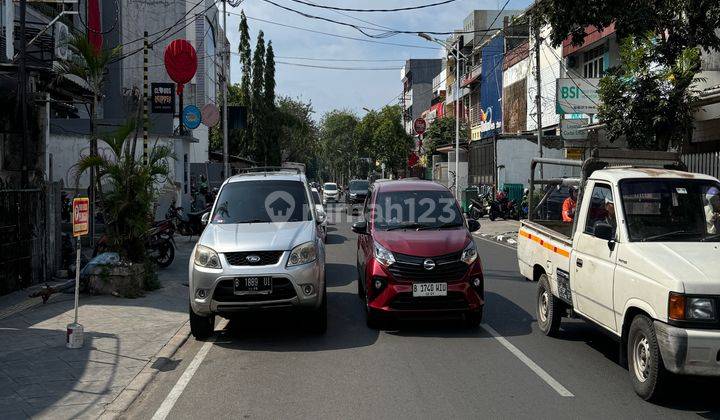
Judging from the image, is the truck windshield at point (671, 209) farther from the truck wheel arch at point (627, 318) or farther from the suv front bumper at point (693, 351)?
the suv front bumper at point (693, 351)

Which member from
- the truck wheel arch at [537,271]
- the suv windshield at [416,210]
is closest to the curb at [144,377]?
the suv windshield at [416,210]

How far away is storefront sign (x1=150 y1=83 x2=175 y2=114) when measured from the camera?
30125 millimetres

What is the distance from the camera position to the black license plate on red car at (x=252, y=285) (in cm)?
810

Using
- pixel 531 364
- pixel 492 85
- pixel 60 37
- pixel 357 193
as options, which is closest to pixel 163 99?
pixel 60 37

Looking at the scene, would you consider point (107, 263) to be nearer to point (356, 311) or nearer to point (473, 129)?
point (356, 311)

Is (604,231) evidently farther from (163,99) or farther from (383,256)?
(163,99)

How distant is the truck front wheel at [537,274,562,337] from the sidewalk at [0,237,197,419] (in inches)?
189

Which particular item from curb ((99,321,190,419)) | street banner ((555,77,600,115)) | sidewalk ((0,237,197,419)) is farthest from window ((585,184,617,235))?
street banner ((555,77,600,115))

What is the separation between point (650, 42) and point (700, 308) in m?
10.6

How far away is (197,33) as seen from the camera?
44.6 m

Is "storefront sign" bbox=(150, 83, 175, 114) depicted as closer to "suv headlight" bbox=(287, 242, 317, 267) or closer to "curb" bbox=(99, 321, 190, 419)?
"curb" bbox=(99, 321, 190, 419)

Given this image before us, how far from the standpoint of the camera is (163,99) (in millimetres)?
30281

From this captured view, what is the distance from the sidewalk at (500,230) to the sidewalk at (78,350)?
13.6 m

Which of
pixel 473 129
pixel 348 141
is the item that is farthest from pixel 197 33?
pixel 348 141
